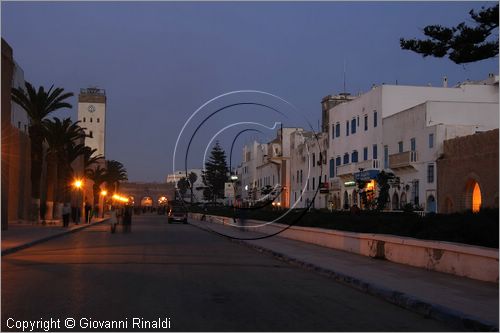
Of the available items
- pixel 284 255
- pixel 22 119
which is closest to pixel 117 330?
pixel 284 255

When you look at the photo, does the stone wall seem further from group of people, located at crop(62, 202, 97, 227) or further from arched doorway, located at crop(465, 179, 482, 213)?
group of people, located at crop(62, 202, 97, 227)

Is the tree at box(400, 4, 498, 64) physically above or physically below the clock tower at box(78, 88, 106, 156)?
A: below

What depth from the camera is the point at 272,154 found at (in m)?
94.2

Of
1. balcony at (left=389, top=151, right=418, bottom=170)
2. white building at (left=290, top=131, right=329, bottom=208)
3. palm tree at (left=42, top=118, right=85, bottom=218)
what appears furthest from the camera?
white building at (left=290, top=131, right=329, bottom=208)

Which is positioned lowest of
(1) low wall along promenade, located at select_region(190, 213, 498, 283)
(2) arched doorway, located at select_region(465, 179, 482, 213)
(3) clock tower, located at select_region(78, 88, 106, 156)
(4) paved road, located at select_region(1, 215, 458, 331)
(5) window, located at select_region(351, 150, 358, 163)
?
(4) paved road, located at select_region(1, 215, 458, 331)

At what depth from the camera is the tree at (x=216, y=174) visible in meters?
113

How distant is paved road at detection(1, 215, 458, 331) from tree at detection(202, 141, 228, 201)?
92.3 meters

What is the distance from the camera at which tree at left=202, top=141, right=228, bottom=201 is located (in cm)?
11275

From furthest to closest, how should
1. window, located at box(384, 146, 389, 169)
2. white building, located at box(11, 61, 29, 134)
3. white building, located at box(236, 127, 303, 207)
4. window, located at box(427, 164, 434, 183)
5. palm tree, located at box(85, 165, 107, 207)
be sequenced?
palm tree, located at box(85, 165, 107, 207), white building, located at box(236, 127, 303, 207), window, located at box(384, 146, 389, 169), white building, located at box(11, 61, 29, 134), window, located at box(427, 164, 434, 183)

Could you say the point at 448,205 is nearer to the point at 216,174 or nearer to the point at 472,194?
the point at 472,194

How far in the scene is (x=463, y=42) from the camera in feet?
62.5

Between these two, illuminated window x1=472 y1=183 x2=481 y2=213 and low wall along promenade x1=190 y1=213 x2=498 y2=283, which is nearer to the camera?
low wall along promenade x1=190 y1=213 x2=498 y2=283

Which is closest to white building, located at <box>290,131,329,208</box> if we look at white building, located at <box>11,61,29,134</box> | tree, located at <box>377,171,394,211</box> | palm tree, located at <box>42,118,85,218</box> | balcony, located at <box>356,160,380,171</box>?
balcony, located at <box>356,160,380,171</box>

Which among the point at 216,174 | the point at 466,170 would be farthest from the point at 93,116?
the point at 466,170
